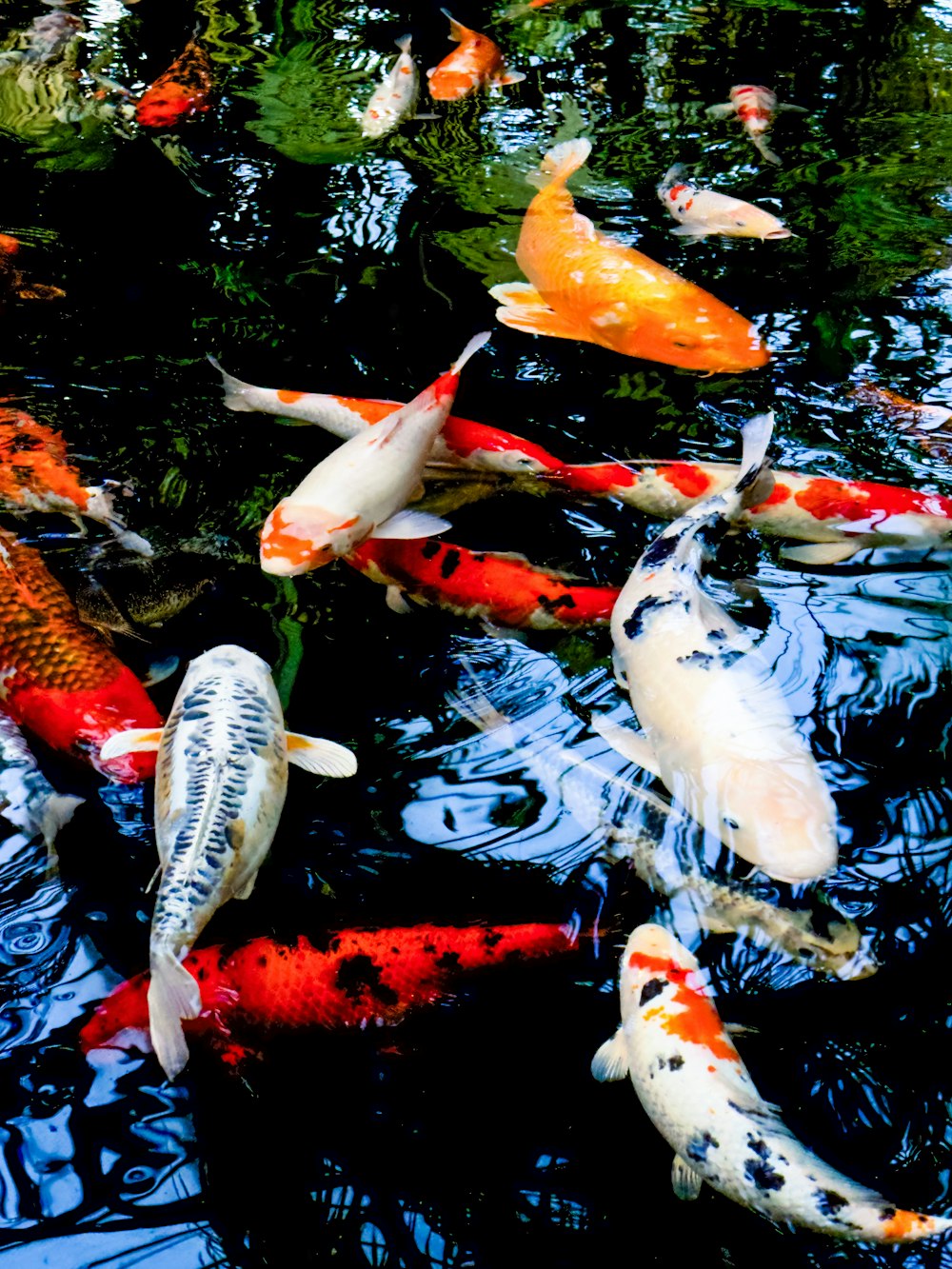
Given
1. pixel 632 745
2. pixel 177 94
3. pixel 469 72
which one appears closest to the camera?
pixel 632 745

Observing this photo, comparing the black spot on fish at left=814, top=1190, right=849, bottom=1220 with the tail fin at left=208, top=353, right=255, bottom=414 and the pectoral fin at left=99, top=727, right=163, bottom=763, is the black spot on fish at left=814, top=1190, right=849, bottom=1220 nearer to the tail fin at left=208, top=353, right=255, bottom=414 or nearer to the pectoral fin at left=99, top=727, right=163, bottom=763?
the pectoral fin at left=99, top=727, right=163, bottom=763

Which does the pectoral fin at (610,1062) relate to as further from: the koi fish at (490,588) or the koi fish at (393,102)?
the koi fish at (393,102)

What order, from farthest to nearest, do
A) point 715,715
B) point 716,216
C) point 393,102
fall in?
1. point 393,102
2. point 716,216
3. point 715,715

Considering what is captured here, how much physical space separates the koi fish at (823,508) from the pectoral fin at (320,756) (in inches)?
46.5

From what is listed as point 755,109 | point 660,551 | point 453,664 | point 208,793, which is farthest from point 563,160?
point 208,793

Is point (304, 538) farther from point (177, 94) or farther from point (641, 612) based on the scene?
point (177, 94)

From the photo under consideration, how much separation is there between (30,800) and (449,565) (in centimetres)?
126

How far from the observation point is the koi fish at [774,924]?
2369mm

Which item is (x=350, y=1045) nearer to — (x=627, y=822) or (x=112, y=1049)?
(x=112, y=1049)

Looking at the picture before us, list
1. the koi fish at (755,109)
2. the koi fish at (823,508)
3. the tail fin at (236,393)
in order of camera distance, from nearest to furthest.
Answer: the koi fish at (823,508) → the tail fin at (236,393) → the koi fish at (755,109)

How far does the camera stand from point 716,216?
15.0 ft

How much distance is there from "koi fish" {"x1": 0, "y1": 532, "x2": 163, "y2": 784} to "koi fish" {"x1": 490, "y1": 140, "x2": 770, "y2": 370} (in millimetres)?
2126

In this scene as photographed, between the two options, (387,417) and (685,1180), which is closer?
(685,1180)

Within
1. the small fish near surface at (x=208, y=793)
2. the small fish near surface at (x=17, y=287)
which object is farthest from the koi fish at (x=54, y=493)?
the small fish near surface at (x=17, y=287)
